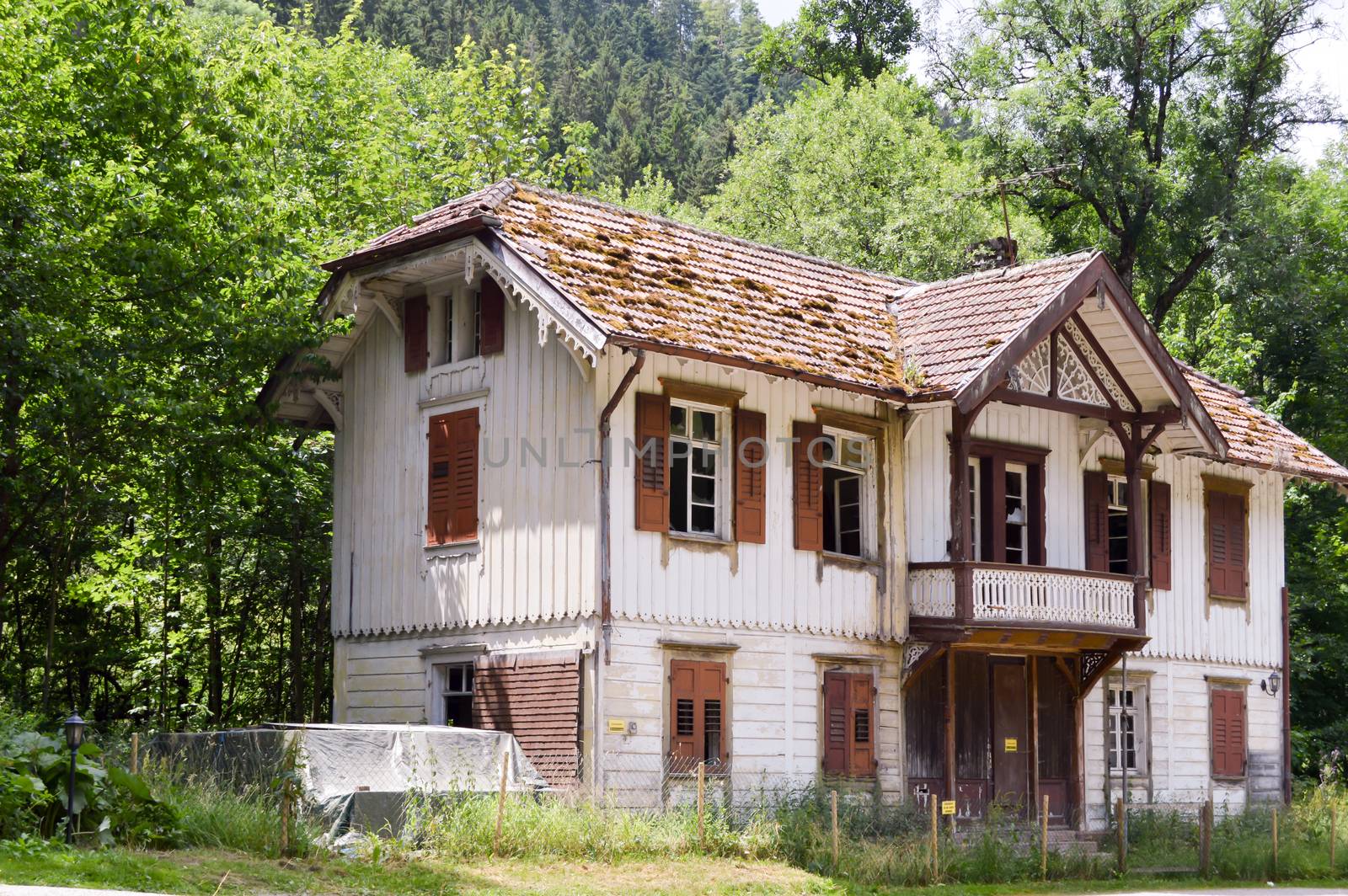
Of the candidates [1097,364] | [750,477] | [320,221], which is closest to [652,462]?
[750,477]

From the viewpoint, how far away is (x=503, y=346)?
22.6 metres

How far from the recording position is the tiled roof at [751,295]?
70.6ft

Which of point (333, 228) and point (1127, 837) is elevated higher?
point (333, 228)

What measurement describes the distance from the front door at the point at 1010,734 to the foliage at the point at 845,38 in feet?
120

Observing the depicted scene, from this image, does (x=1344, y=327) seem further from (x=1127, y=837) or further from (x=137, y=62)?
(x=137, y=62)

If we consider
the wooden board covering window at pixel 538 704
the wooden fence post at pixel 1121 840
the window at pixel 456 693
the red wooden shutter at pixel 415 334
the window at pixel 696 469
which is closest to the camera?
the wooden board covering window at pixel 538 704

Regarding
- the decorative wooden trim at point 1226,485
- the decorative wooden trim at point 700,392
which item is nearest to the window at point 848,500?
the decorative wooden trim at point 700,392

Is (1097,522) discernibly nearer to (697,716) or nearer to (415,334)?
(697,716)

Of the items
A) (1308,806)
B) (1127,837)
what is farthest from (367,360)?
(1308,806)

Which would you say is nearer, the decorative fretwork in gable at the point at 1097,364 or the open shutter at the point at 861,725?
the open shutter at the point at 861,725

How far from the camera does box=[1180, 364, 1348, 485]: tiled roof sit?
28547mm

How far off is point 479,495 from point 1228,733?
14.8m

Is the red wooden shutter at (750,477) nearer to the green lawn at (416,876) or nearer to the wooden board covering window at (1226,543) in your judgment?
the green lawn at (416,876)

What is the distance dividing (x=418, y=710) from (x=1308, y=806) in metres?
15.4
